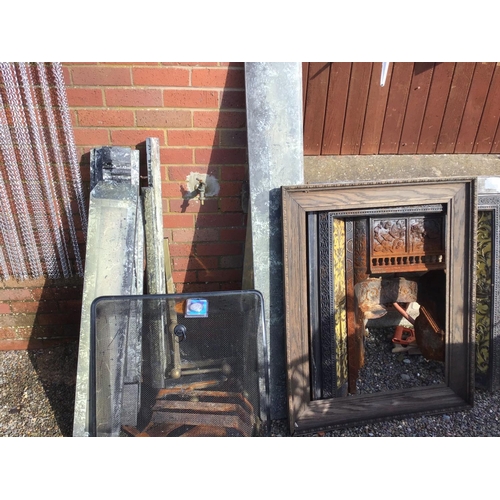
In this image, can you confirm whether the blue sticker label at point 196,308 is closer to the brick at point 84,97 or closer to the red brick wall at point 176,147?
the red brick wall at point 176,147

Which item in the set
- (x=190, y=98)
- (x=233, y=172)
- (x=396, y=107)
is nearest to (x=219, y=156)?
(x=233, y=172)

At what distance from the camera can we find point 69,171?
225 cm

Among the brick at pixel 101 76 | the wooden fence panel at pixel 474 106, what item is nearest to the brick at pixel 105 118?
the brick at pixel 101 76

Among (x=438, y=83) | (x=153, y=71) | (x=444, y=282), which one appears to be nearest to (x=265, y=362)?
(x=444, y=282)

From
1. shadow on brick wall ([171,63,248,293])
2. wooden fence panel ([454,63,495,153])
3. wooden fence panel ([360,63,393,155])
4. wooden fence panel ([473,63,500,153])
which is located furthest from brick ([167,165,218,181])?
wooden fence panel ([473,63,500,153])

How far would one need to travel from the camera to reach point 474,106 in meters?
2.48

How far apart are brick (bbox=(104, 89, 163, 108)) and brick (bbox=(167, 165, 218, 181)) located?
1.12 ft

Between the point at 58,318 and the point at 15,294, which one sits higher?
the point at 15,294

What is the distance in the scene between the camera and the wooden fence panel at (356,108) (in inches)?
90.8

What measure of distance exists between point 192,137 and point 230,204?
411 millimetres

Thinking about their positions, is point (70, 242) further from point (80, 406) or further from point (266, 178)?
point (266, 178)

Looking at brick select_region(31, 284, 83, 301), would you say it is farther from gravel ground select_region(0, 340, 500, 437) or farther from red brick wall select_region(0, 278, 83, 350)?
gravel ground select_region(0, 340, 500, 437)

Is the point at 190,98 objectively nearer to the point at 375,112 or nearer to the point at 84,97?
the point at 84,97

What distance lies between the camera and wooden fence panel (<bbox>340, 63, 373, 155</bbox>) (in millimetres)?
2307
